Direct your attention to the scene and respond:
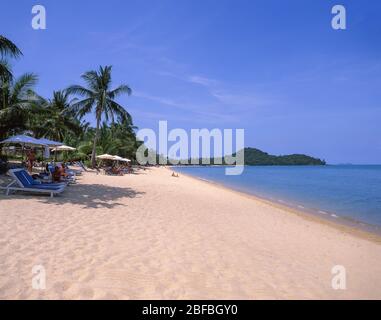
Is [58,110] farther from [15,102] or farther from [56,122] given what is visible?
[15,102]

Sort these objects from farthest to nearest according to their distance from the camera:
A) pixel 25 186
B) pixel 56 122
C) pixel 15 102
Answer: pixel 56 122 < pixel 15 102 < pixel 25 186

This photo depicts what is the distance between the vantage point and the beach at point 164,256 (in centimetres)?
366

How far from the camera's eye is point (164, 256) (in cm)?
482

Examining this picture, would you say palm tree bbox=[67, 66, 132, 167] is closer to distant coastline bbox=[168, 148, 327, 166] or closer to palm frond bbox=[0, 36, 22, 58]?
palm frond bbox=[0, 36, 22, 58]

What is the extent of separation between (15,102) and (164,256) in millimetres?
14358

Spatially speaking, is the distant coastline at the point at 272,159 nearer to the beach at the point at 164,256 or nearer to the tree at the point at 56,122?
the tree at the point at 56,122

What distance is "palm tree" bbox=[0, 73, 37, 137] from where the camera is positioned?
46.2 feet

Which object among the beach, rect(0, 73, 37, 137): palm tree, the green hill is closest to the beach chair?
the beach

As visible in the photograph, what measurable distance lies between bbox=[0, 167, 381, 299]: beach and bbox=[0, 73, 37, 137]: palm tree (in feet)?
25.0

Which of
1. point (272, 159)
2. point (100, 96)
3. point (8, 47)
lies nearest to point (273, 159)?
point (272, 159)

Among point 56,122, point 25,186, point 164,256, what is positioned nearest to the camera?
point 164,256

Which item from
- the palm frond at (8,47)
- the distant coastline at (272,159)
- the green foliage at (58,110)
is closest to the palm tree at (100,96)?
the green foliage at (58,110)

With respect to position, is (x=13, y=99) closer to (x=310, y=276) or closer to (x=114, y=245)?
(x=114, y=245)

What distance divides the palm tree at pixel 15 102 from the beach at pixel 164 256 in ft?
25.0
